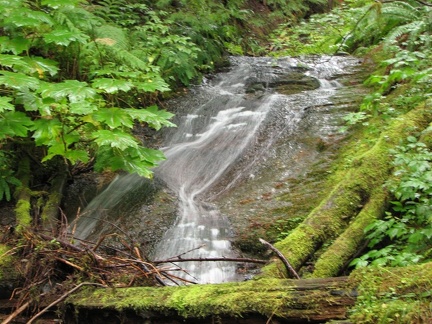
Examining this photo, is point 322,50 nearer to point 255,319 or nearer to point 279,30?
point 279,30

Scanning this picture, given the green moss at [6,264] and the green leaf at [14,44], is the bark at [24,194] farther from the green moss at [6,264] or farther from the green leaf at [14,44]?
the green leaf at [14,44]

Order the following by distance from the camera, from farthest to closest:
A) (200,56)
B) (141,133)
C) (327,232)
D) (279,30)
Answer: (279,30) < (200,56) < (141,133) < (327,232)

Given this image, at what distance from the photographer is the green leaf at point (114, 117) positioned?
366cm

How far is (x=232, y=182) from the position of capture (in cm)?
556

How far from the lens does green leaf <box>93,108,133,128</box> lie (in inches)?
144

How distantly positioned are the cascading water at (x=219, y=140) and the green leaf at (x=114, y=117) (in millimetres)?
1269

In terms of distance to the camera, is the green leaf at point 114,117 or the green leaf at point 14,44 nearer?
the green leaf at point 114,117

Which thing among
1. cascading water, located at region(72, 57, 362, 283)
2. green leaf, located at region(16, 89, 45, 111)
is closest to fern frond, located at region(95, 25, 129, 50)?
cascading water, located at region(72, 57, 362, 283)

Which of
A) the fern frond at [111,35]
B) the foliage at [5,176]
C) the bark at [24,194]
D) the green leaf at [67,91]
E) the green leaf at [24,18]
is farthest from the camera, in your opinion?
the fern frond at [111,35]

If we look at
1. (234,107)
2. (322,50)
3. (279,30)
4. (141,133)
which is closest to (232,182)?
(141,133)

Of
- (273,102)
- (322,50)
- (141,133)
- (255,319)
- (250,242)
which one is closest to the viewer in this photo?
(255,319)

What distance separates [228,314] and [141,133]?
4.83 meters

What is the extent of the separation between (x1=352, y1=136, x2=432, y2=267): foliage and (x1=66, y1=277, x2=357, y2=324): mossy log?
1.89 ft

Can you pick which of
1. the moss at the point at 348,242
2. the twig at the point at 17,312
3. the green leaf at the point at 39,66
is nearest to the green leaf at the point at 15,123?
the green leaf at the point at 39,66
